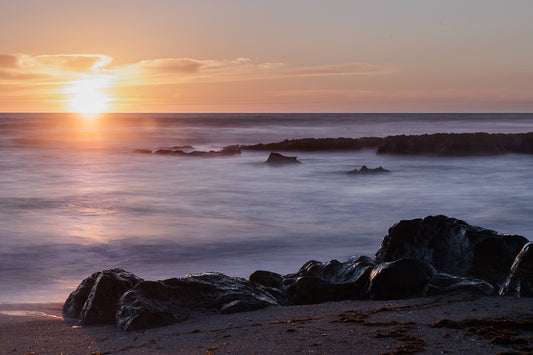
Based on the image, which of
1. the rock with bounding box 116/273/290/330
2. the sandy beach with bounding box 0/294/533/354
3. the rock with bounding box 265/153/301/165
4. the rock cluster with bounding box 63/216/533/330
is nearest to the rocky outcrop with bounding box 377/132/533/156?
the rock with bounding box 265/153/301/165

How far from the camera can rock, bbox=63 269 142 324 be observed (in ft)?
20.2

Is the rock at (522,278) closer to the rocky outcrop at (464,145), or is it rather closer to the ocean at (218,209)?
the ocean at (218,209)

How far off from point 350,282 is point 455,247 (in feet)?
5.44

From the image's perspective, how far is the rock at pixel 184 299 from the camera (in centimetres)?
579

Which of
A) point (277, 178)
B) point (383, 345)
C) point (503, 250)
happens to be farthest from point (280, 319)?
point (277, 178)

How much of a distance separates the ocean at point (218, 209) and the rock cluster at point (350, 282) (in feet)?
7.02

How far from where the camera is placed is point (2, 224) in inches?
554

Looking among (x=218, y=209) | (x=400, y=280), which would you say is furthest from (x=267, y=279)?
(x=218, y=209)

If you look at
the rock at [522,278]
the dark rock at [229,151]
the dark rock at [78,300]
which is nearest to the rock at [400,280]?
the rock at [522,278]

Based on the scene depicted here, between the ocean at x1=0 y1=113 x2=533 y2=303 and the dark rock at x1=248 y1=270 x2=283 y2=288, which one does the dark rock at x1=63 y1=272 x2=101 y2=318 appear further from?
the dark rock at x1=248 y1=270 x2=283 y2=288

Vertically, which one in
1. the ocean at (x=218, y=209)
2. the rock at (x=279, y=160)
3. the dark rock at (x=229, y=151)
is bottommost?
the ocean at (x=218, y=209)

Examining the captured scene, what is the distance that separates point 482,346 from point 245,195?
15736 millimetres

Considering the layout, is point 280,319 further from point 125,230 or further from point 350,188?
point 350,188

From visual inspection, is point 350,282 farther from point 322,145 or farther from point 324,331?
point 322,145
